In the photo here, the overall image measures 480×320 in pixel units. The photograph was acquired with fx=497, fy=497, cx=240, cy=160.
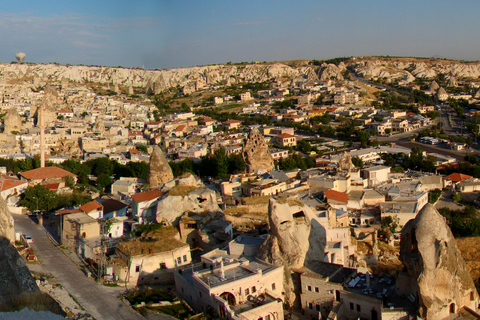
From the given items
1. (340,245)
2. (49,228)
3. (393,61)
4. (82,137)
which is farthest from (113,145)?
(393,61)

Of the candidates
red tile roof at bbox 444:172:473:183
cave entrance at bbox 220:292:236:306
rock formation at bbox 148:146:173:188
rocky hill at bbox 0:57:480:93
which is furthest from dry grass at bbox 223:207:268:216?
rocky hill at bbox 0:57:480:93

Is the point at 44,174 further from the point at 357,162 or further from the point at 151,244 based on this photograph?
the point at 357,162

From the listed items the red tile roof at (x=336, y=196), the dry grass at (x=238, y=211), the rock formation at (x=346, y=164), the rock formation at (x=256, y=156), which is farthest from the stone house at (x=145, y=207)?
the rock formation at (x=346, y=164)

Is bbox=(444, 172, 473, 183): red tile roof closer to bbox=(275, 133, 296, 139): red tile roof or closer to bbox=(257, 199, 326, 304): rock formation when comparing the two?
bbox=(275, 133, 296, 139): red tile roof

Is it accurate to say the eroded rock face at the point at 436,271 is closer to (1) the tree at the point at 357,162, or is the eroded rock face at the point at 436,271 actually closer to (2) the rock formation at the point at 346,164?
(2) the rock formation at the point at 346,164

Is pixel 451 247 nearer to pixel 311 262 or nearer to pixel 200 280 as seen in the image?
pixel 311 262

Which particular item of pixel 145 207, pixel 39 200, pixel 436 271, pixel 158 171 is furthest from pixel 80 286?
pixel 158 171
